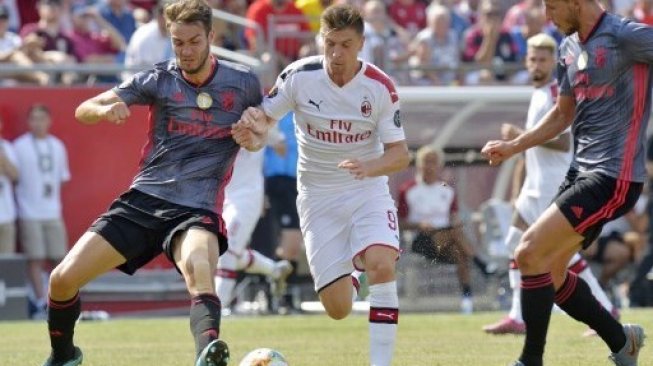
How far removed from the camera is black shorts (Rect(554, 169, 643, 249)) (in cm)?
940

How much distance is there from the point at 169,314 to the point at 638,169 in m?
10.9

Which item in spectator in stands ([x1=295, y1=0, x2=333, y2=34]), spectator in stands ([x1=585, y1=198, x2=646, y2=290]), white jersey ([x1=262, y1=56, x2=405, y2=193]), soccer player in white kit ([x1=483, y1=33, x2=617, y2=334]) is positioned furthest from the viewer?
spectator in stands ([x1=295, y1=0, x2=333, y2=34])

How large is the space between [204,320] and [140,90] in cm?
173

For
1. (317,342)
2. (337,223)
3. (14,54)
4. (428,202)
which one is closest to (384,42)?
(428,202)

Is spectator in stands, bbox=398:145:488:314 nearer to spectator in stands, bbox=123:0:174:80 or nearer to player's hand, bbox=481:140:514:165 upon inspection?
spectator in stands, bbox=123:0:174:80

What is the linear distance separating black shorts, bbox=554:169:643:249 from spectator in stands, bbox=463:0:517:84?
11.8 meters

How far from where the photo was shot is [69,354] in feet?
32.0

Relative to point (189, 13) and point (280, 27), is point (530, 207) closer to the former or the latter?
point (189, 13)

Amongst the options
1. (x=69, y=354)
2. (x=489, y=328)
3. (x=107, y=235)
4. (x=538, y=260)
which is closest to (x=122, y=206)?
(x=107, y=235)

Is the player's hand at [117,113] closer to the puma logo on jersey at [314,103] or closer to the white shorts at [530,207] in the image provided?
the puma logo on jersey at [314,103]

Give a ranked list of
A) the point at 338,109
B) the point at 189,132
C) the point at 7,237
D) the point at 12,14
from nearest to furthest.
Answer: the point at 189,132 → the point at 338,109 → the point at 7,237 → the point at 12,14

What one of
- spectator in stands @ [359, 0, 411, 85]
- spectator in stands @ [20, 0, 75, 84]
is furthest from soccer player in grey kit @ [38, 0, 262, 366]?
spectator in stands @ [20, 0, 75, 84]

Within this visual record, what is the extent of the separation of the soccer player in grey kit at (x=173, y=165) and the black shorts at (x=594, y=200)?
6.62 ft

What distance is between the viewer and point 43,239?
19172mm
